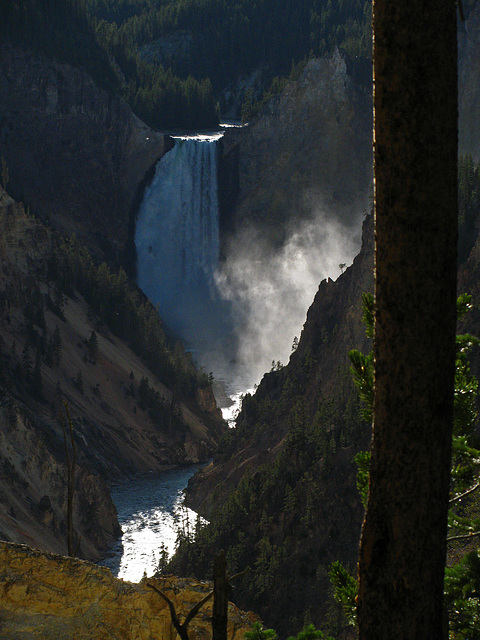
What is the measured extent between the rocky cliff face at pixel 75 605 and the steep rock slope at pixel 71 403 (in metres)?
25.8

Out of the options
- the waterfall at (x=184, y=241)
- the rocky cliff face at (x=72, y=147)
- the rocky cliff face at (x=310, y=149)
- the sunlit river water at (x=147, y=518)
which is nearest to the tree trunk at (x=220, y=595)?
the sunlit river water at (x=147, y=518)

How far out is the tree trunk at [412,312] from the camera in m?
5.39

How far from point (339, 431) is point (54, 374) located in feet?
89.2

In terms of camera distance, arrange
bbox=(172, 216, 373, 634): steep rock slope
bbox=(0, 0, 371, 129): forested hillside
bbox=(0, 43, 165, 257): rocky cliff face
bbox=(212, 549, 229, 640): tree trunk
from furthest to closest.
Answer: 1. bbox=(0, 0, 371, 129): forested hillside
2. bbox=(0, 43, 165, 257): rocky cliff face
3. bbox=(172, 216, 373, 634): steep rock slope
4. bbox=(212, 549, 229, 640): tree trunk

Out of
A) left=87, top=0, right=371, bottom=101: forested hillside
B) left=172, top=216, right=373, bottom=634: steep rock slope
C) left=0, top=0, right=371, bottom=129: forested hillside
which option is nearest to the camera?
left=172, top=216, right=373, bottom=634: steep rock slope

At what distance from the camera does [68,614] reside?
31.4ft

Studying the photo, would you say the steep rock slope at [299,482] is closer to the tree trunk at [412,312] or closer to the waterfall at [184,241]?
the tree trunk at [412,312]

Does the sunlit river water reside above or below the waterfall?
below

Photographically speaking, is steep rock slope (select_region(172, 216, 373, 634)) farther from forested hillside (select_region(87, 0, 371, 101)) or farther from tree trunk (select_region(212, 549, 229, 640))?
forested hillside (select_region(87, 0, 371, 101))

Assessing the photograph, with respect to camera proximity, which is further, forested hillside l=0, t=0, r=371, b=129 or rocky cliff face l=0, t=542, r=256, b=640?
forested hillside l=0, t=0, r=371, b=129

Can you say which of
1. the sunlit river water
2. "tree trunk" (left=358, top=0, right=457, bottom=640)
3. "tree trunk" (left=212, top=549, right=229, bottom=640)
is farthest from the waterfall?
"tree trunk" (left=358, top=0, right=457, bottom=640)

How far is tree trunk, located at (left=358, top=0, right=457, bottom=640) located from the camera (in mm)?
5391

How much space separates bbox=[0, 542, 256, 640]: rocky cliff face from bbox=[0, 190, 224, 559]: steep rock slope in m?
25.8

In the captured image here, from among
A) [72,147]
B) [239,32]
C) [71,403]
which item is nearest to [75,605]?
[71,403]
